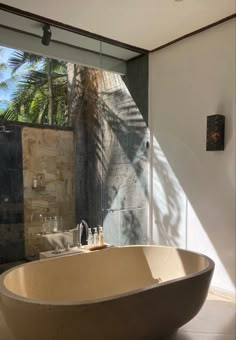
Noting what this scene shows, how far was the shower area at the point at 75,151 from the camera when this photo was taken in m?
3.27

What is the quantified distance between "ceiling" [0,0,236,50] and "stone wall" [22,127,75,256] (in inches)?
46.9

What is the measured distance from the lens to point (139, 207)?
166 inches

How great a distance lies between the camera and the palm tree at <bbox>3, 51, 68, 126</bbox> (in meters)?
3.24

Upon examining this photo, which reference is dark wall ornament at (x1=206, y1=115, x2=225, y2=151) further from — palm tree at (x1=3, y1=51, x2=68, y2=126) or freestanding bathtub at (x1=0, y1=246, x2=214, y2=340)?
palm tree at (x1=3, y1=51, x2=68, y2=126)

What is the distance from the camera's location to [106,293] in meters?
2.94

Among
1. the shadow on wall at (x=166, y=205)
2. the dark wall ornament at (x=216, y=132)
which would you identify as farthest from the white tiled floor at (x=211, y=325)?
the dark wall ornament at (x=216, y=132)

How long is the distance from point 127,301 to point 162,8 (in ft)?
8.54

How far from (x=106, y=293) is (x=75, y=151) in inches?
Answer: 65.2

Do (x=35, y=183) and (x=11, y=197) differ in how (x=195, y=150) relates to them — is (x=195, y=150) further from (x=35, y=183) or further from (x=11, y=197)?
(x=11, y=197)

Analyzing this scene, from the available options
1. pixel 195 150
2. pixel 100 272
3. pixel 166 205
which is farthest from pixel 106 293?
pixel 195 150

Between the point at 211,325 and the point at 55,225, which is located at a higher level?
the point at 55,225

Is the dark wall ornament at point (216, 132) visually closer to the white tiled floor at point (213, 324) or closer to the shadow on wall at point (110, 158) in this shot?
the shadow on wall at point (110, 158)

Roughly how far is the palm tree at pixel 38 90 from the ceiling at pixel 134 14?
478 millimetres

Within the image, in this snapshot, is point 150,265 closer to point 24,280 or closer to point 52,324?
point 24,280
